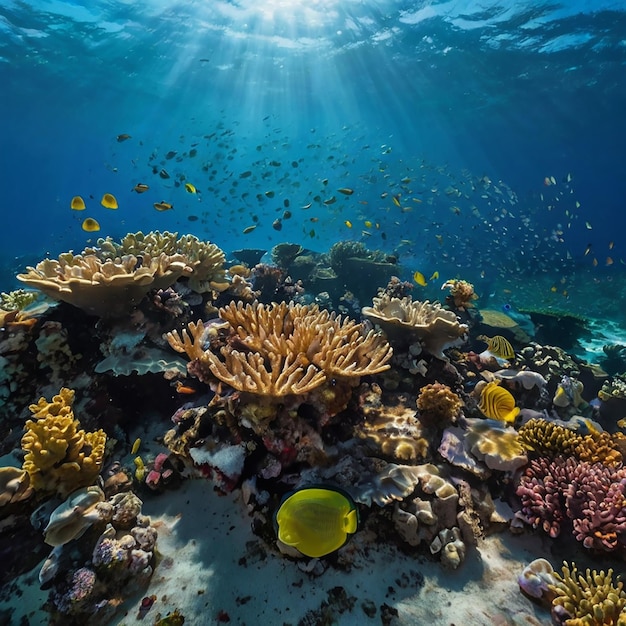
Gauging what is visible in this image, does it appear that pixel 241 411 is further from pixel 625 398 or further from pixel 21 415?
pixel 625 398

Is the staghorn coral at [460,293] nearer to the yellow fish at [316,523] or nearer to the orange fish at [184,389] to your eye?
the orange fish at [184,389]

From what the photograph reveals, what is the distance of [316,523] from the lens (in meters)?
2.26

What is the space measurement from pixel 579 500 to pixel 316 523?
8.59ft

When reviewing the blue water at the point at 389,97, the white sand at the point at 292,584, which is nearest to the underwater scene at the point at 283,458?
the white sand at the point at 292,584

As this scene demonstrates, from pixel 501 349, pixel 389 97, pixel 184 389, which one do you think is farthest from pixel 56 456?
pixel 389 97

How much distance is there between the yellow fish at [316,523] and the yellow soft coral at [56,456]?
186cm

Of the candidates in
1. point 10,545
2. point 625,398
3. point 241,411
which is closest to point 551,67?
point 625,398

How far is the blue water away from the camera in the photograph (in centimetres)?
2241

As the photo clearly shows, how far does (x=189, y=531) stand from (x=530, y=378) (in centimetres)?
491

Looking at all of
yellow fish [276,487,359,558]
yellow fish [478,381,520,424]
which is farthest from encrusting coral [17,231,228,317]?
yellow fish [478,381,520,424]

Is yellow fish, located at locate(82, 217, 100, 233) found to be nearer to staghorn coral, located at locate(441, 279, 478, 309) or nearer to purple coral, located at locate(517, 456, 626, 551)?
staghorn coral, located at locate(441, 279, 478, 309)

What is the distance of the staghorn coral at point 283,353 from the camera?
2869 millimetres

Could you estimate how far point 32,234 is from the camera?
314 ft

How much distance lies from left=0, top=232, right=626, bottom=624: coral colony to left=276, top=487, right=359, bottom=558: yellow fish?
0.01 metres
